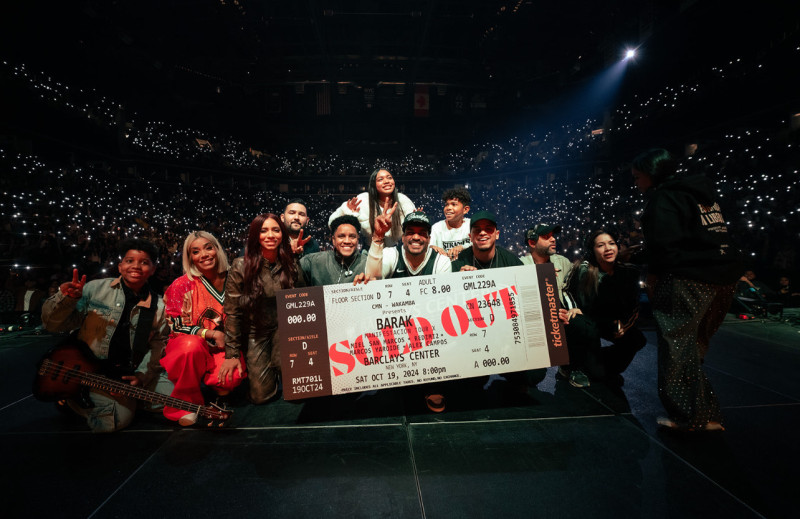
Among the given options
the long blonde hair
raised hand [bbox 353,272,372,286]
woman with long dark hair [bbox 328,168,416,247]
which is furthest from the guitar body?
woman with long dark hair [bbox 328,168,416,247]

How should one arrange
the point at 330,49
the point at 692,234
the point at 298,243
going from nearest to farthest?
the point at 692,234 < the point at 298,243 < the point at 330,49

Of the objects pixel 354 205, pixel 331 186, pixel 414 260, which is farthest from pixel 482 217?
pixel 331 186

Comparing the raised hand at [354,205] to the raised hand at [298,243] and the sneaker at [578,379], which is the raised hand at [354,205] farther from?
the sneaker at [578,379]

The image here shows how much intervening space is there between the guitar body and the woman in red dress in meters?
0.54

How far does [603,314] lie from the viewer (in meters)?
3.04

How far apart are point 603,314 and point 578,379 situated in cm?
75

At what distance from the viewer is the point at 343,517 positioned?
1.54m

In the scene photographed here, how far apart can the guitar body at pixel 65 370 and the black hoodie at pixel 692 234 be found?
15.1 feet

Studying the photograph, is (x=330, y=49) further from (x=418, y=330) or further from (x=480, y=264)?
(x=418, y=330)

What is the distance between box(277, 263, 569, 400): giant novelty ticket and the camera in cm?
215

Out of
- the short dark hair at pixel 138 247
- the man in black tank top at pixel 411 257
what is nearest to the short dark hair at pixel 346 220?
the man in black tank top at pixel 411 257

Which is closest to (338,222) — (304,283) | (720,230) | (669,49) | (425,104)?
(304,283)

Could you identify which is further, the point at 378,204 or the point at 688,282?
the point at 378,204

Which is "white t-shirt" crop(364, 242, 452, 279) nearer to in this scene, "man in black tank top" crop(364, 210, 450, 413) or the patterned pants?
"man in black tank top" crop(364, 210, 450, 413)
